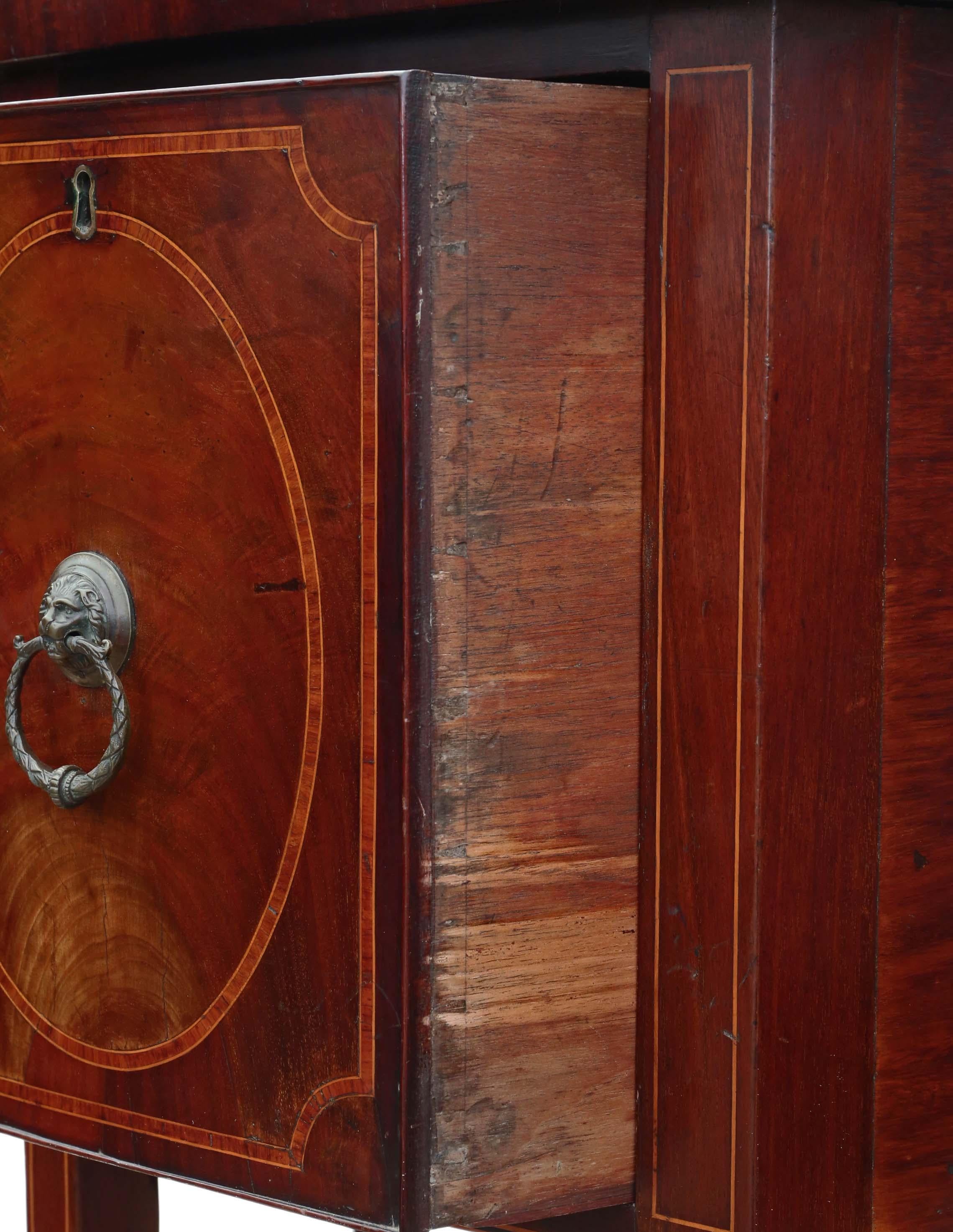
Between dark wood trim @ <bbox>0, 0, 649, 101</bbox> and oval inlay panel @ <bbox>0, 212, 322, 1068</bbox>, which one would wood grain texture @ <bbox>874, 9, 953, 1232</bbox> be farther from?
oval inlay panel @ <bbox>0, 212, 322, 1068</bbox>

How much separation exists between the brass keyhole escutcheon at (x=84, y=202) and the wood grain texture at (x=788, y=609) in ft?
1.25

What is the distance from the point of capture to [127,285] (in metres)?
1.33

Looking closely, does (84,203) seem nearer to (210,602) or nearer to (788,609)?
(210,602)

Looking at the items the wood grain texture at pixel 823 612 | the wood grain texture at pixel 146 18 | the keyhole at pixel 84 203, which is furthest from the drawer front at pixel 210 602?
the wood grain texture at pixel 823 612

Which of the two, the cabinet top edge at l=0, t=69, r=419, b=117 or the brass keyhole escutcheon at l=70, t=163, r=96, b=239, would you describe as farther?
the brass keyhole escutcheon at l=70, t=163, r=96, b=239

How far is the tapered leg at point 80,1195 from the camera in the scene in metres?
1.70

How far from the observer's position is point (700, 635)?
1323 millimetres

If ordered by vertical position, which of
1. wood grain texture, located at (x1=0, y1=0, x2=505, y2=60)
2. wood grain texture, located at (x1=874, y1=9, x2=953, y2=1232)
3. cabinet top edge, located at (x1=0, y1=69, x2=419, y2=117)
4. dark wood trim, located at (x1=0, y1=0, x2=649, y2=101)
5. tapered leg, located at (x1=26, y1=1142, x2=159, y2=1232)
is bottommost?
tapered leg, located at (x1=26, y1=1142, x2=159, y2=1232)

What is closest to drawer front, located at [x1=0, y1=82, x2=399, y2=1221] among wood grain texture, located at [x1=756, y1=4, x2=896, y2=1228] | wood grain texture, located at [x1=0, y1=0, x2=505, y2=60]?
wood grain texture, located at [x1=0, y1=0, x2=505, y2=60]

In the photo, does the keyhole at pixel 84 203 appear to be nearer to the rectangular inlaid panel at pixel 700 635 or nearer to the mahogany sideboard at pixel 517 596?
the mahogany sideboard at pixel 517 596

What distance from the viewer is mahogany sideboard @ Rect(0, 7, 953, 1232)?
1260mm

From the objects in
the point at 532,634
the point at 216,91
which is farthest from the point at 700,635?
the point at 216,91

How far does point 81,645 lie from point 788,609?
484 millimetres

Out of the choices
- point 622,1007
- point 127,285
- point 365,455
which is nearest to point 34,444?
point 127,285
